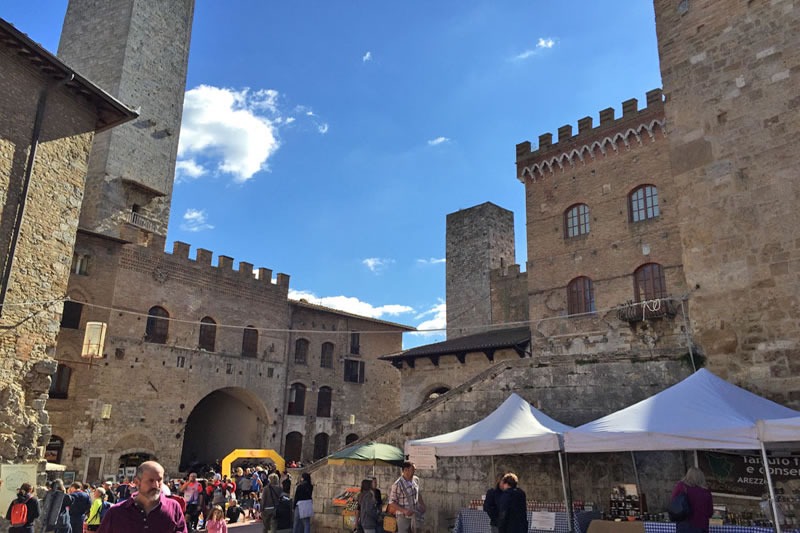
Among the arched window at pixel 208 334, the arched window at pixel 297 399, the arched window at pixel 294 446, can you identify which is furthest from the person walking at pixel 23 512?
the arched window at pixel 294 446

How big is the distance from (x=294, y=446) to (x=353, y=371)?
4958 millimetres

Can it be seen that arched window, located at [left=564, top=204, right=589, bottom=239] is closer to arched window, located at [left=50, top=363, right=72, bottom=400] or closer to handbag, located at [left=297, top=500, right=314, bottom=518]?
handbag, located at [left=297, top=500, right=314, bottom=518]

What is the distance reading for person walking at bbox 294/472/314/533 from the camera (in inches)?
394

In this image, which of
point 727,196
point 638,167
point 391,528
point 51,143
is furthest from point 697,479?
point 638,167

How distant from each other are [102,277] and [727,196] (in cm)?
2053

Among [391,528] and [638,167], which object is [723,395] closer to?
[391,528]

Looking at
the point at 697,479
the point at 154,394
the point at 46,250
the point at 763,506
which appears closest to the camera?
the point at 697,479

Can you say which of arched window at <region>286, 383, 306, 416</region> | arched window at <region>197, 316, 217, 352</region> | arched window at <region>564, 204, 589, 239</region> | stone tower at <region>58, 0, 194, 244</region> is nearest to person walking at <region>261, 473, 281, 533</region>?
arched window at <region>564, 204, 589, 239</region>

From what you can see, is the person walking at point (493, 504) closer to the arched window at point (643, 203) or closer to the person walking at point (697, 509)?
the person walking at point (697, 509)

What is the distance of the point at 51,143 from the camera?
41.9ft

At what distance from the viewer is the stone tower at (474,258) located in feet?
91.6

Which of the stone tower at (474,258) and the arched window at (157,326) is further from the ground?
the stone tower at (474,258)

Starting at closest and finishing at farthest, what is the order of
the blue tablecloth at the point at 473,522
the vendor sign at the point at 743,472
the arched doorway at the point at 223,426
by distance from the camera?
the vendor sign at the point at 743,472
the blue tablecloth at the point at 473,522
the arched doorway at the point at 223,426

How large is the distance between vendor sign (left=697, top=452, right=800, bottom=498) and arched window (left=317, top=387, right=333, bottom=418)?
74.3ft
